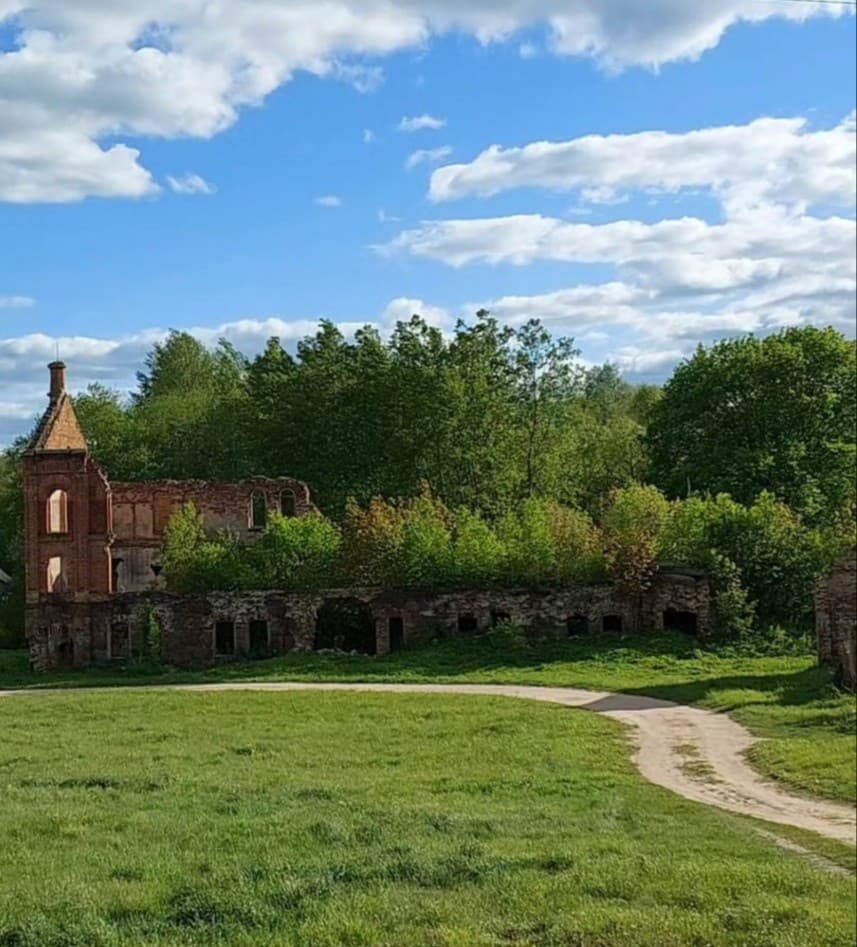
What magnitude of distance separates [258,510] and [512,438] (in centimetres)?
819

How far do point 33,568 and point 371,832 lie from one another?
80.7 ft

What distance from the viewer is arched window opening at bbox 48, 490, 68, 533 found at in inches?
1294

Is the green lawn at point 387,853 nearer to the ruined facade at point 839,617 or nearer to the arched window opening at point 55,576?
the ruined facade at point 839,617

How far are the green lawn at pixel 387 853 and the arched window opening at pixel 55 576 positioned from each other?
1742cm

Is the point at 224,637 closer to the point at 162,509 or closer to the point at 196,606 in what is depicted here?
the point at 196,606

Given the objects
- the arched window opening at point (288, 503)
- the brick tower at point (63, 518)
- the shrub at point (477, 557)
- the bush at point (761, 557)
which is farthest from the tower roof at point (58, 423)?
the bush at point (761, 557)

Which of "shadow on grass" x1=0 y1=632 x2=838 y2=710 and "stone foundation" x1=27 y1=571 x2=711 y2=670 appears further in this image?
"stone foundation" x1=27 y1=571 x2=711 y2=670

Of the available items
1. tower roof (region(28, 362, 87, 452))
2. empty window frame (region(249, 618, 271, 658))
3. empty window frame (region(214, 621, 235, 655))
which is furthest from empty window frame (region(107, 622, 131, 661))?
tower roof (region(28, 362, 87, 452))

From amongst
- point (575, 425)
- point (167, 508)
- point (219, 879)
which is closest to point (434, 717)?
point (219, 879)

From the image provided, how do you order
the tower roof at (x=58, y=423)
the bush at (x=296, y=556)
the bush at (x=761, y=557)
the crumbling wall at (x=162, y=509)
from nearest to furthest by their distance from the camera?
the bush at (x=761, y=557)
the bush at (x=296, y=556)
the tower roof at (x=58, y=423)
the crumbling wall at (x=162, y=509)

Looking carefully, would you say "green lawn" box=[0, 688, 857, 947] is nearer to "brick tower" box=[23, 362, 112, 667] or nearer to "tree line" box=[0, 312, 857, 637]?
"tree line" box=[0, 312, 857, 637]

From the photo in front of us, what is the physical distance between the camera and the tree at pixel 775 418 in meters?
32.9

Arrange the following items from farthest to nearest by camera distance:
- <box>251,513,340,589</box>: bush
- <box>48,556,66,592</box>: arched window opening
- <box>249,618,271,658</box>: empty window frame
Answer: <box>48,556,66,592</box>: arched window opening
<box>251,513,340,589</box>: bush
<box>249,618,271,658</box>: empty window frame

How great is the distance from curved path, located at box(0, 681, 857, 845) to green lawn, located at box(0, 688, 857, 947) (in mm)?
358
